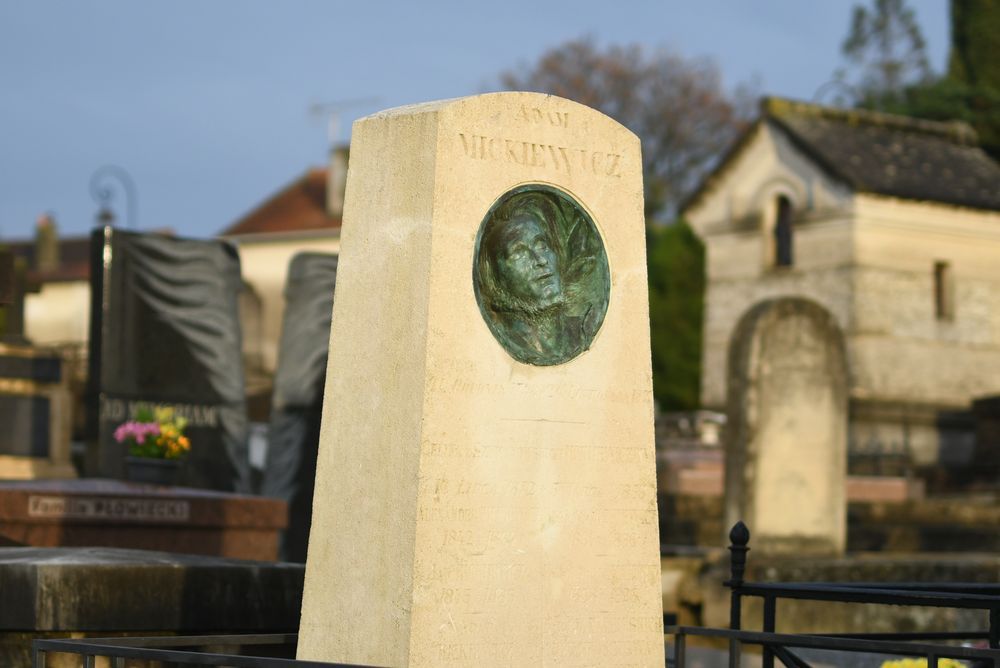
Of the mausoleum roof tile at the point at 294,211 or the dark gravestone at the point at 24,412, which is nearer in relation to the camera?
the dark gravestone at the point at 24,412

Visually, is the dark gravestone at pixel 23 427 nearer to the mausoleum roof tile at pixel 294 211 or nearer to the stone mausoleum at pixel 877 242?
the stone mausoleum at pixel 877 242

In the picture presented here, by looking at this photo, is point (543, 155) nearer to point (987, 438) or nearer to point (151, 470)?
point (151, 470)

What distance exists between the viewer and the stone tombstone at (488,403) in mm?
5914

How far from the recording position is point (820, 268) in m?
34.6

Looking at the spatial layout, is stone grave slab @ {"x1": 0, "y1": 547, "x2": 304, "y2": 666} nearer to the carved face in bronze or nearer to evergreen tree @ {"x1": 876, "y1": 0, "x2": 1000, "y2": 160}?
the carved face in bronze

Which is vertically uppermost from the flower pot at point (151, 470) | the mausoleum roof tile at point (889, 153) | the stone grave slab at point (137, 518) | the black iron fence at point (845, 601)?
the mausoleum roof tile at point (889, 153)

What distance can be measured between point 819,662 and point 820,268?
76.6ft

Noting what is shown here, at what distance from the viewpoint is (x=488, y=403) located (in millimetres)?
6055

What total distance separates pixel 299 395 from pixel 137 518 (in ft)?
13.5

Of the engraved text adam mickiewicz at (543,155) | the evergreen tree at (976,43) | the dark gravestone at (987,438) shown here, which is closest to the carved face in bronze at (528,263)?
the engraved text adam mickiewicz at (543,155)

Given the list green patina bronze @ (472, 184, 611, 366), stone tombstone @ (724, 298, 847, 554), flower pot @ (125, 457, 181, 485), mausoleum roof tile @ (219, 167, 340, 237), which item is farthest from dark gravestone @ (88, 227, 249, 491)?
mausoleum roof tile @ (219, 167, 340, 237)

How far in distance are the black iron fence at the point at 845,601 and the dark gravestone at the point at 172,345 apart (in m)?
7.96

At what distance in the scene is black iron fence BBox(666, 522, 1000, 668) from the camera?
5.49m

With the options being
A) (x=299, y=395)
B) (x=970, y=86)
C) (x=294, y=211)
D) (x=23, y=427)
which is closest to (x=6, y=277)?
(x=299, y=395)
